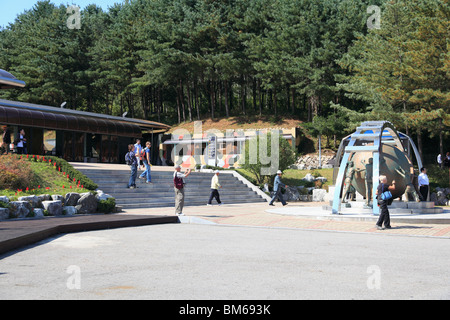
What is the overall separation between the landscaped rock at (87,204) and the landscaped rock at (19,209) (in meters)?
2.21

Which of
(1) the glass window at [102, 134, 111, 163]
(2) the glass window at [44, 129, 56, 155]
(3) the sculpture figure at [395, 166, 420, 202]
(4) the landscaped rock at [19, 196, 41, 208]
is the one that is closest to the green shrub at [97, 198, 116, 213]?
(4) the landscaped rock at [19, 196, 41, 208]

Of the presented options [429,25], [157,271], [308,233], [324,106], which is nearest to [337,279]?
[157,271]

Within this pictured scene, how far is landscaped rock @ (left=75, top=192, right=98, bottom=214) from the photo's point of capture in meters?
17.1

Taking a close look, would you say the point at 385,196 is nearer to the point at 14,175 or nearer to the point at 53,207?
the point at 53,207

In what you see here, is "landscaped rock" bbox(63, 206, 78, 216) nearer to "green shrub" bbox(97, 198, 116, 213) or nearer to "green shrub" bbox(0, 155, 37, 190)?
"green shrub" bbox(97, 198, 116, 213)

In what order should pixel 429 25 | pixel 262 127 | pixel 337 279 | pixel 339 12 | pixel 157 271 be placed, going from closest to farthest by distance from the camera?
1. pixel 337 279
2. pixel 157 271
3. pixel 429 25
4. pixel 339 12
5. pixel 262 127

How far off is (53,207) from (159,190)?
309 inches

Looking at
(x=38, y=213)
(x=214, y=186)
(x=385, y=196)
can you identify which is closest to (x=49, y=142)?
(x=214, y=186)

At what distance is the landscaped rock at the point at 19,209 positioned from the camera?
48.4 ft

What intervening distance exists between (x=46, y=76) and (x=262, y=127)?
2642 cm

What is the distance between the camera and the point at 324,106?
5762 centimetres

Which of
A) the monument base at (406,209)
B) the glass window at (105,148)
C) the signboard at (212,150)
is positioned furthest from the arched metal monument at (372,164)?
the glass window at (105,148)

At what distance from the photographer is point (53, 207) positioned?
16031mm

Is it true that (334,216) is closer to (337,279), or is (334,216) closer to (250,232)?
(250,232)
